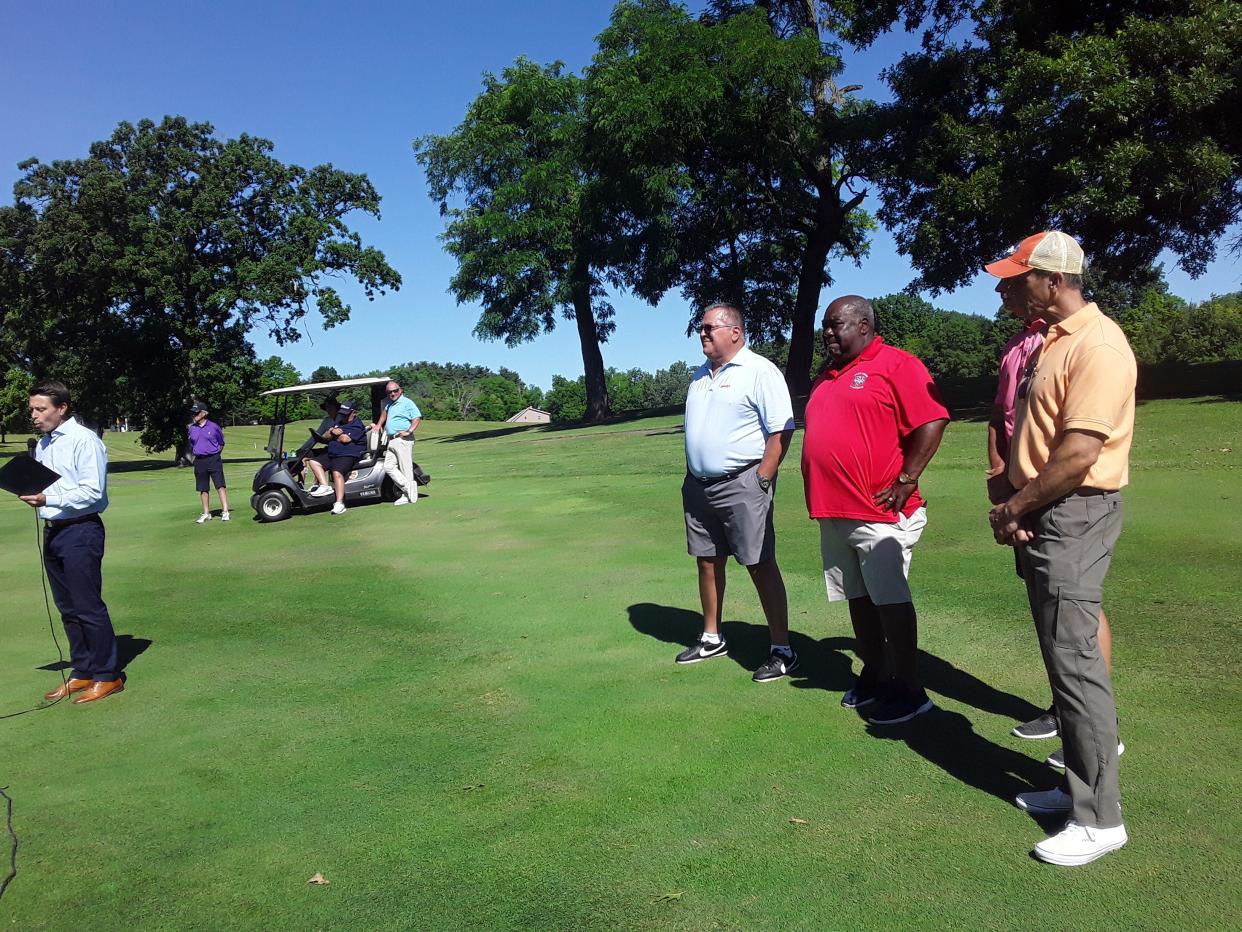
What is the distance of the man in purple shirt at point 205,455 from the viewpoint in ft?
46.9

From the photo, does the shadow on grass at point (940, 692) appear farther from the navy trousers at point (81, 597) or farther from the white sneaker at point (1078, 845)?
the navy trousers at point (81, 597)

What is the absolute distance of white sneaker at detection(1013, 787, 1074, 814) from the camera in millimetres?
3543

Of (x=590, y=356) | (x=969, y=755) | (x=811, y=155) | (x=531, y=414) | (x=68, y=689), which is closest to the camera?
(x=969, y=755)

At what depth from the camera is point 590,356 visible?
47.4 metres

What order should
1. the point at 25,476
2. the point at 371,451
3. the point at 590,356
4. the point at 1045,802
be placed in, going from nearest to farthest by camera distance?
the point at 1045,802
the point at 25,476
the point at 371,451
the point at 590,356

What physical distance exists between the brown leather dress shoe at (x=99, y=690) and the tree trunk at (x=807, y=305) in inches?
1022

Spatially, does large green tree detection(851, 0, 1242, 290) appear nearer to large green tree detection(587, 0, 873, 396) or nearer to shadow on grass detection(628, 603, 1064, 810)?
large green tree detection(587, 0, 873, 396)

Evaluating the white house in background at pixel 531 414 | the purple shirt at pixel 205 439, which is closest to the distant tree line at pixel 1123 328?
the purple shirt at pixel 205 439

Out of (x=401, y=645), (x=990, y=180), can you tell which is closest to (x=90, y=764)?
(x=401, y=645)

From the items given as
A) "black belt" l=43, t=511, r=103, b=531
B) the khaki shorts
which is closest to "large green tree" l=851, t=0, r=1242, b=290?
the khaki shorts

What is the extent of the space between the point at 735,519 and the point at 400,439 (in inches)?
402

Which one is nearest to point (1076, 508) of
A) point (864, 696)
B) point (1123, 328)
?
point (864, 696)

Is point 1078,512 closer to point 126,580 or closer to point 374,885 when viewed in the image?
point 374,885

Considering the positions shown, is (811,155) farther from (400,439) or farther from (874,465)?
(874,465)
